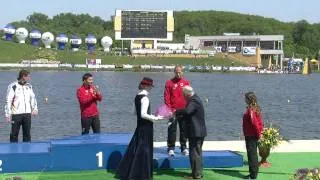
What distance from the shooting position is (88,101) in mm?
13555

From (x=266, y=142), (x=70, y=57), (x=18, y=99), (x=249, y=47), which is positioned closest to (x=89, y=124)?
(x=18, y=99)

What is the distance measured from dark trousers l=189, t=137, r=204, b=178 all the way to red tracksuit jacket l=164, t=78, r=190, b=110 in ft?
4.33

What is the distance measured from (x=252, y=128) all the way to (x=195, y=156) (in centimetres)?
107

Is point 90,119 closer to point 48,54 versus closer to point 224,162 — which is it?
point 224,162

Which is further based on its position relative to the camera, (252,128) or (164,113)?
(252,128)

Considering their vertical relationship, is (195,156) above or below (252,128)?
below

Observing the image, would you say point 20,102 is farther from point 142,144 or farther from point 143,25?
point 143,25

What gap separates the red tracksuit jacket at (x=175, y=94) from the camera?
40.5ft

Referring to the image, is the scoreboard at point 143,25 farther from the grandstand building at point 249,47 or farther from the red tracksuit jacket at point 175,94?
the red tracksuit jacket at point 175,94

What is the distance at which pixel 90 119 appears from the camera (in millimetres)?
13867

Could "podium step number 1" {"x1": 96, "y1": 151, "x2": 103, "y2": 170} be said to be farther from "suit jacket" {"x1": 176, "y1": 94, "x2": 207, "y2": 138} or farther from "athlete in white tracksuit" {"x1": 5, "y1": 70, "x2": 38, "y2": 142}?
"athlete in white tracksuit" {"x1": 5, "y1": 70, "x2": 38, "y2": 142}

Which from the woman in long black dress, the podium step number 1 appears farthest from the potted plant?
the podium step number 1

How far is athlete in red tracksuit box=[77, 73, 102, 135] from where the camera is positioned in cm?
1346

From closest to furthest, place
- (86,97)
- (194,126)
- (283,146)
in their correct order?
1. (194,126)
2. (86,97)
3. (283,146)
